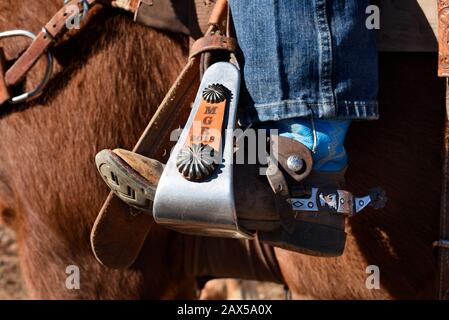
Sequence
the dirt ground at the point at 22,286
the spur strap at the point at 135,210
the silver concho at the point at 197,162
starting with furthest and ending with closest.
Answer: the dirt ground at the point at 22,286
the spur strap at the point at 135,210
the silver concho at the point at 197,162

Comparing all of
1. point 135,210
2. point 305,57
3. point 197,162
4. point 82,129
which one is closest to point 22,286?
point 82,129

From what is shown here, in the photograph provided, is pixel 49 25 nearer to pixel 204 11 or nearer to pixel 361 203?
pixel 204 11

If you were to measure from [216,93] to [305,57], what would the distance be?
0.21 meters

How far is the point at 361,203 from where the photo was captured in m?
1.74

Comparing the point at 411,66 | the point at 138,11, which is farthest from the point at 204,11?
the point at 411,66

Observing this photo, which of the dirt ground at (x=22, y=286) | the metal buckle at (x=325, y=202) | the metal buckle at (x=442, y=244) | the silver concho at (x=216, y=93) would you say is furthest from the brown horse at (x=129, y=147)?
the dirt ground at (x=22, y=286)

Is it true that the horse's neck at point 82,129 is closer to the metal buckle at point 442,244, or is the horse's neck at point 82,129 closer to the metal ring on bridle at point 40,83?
the metal ring on bridle at point 40,83

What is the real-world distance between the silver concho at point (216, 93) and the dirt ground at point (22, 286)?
2.09 meters

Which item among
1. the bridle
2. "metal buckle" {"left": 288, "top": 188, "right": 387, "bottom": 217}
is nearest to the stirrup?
"metal buckle" {"left": 288, "top": 188, "right": 387, "bottom": 217}

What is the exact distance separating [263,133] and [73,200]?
70cm

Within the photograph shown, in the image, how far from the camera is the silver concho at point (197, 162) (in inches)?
63.4

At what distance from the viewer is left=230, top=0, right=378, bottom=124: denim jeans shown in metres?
1.64

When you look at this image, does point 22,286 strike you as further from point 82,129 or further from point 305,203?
point 305,203

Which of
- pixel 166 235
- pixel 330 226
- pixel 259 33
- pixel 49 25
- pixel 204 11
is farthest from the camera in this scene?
pixel 166 235
